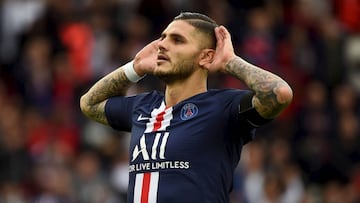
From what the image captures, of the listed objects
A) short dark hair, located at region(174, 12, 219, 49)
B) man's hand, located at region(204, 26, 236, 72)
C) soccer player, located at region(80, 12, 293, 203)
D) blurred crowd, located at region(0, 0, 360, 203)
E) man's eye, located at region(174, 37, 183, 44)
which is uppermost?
blurred crowd, located at region(0, 0, 360, 203)

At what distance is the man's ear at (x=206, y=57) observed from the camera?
814cm

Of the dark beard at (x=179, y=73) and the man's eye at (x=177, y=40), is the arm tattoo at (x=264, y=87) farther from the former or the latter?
the man's eye at (x=177, y=40)

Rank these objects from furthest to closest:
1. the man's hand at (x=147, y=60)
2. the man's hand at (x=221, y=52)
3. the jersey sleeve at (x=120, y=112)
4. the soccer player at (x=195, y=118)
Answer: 1. the man's hand at (x=147, y=60)
2. the jersey sleeve at (x=120, y=112)
3. the man's hand at (x=221, y=52)
4. the soccer player at (x=195, y=118)

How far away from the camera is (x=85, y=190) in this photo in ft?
48.5

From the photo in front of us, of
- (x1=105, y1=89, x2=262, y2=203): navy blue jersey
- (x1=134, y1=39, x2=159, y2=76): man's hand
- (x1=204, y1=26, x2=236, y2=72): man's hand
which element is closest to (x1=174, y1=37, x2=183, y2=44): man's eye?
(x1=204, y1=26, x2=236, y2=72): man's hand

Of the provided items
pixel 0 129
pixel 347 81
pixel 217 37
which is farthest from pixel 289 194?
pixel 217 37

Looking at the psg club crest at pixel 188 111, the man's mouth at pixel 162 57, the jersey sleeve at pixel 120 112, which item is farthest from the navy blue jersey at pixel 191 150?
the jersey sleeve at pixel 120 112

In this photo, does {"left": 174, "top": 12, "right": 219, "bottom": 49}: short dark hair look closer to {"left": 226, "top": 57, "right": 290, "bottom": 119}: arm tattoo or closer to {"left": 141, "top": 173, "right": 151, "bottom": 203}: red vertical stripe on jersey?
{"left": 226, "top": 57, "right": 290, "bottom": 119}: arm tattoo

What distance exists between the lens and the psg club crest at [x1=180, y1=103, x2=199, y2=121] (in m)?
8.07

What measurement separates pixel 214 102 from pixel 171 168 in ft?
1.67

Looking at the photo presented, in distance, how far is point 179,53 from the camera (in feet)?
26.7

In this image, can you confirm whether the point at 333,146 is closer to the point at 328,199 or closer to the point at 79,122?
the point at 328,199

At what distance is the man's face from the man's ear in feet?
0.09

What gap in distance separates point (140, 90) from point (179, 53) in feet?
24.3
